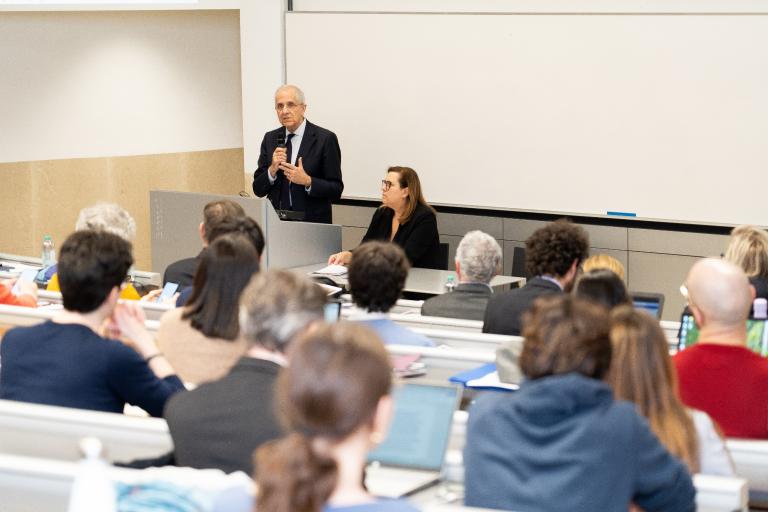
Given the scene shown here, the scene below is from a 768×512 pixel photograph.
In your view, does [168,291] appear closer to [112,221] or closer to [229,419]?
[112,221]

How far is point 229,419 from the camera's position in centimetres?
259

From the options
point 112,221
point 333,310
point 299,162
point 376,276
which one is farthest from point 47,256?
point 333,310

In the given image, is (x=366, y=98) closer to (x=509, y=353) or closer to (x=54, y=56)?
(x=54, y=56)

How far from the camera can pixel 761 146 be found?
7258mm

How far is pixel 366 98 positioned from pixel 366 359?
6.94 metres

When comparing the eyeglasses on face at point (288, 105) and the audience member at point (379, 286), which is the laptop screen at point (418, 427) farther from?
the eyeglasses on face at point (288, 105)

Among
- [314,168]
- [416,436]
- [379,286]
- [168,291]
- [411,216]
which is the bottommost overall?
[416,436]

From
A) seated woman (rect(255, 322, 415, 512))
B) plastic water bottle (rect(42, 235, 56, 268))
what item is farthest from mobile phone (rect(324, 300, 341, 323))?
plastic water bottle (rect(42, 235, 56, 268))

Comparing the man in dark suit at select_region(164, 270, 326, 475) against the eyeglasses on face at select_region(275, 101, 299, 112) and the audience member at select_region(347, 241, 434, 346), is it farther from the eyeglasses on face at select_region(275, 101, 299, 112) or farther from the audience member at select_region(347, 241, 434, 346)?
the eyeglasses on face at select_region(275, 101, 299, 112)

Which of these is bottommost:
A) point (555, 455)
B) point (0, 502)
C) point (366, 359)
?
point (0, 502)

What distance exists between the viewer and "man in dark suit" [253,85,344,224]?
300 inches

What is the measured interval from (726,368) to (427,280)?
3.95 m

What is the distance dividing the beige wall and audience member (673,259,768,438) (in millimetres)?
6035

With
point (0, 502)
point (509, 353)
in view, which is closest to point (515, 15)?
point (509, 353)
